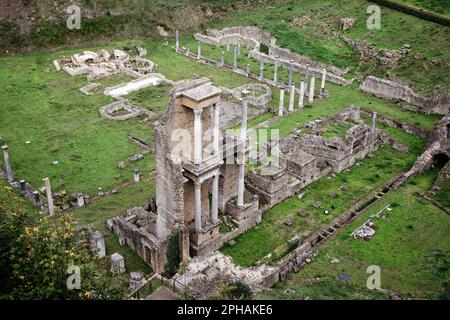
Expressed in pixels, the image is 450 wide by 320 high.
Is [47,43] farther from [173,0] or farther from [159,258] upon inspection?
[159,258]

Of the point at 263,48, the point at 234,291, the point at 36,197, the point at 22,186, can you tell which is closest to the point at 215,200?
the point at 234,291

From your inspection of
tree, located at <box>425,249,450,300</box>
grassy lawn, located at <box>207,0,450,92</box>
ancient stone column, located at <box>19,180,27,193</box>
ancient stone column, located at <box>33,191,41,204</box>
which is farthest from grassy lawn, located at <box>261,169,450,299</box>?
grassy lawn, located at <box>207,0,450,92</box>

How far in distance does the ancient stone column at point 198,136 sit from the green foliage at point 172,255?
3.81 metres

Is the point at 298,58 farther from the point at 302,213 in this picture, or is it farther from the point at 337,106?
the point at 302,213

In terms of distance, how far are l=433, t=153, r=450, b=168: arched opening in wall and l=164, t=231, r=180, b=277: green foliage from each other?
799 inches

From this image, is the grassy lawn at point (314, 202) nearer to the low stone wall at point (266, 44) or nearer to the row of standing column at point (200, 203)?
the row of standing column at point (200, 203)

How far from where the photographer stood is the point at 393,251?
2797cm

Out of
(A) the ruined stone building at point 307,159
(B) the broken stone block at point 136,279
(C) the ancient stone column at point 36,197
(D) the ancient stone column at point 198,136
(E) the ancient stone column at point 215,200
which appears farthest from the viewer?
(A) the ruined stone building at point 307,159

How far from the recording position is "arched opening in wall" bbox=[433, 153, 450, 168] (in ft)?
119

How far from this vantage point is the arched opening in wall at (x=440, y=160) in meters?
36.3

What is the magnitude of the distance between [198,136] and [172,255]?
5.94m

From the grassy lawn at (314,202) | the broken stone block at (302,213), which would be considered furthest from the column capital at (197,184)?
the broken stone block at (302,213)

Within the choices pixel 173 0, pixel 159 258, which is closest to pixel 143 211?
pixel 159 258

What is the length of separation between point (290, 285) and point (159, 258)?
652 centimetres
